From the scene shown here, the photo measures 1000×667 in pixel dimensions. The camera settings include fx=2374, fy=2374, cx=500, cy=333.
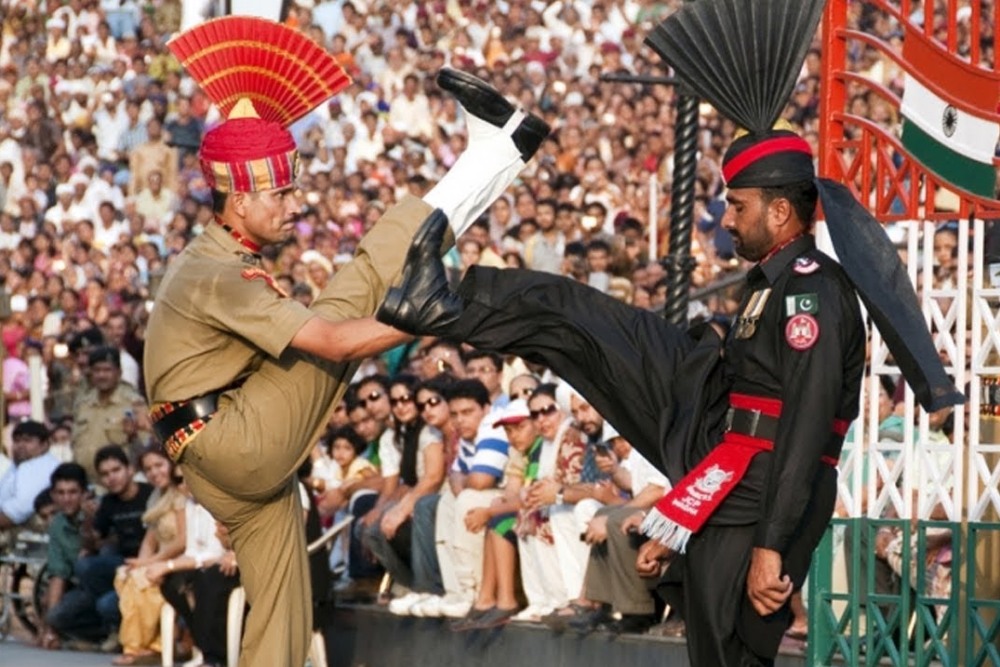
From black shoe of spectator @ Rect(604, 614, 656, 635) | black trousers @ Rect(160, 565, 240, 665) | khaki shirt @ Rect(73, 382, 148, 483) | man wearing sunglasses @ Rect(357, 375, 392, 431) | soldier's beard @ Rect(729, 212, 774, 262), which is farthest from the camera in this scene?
khaki shirt @ Rect(73, 382, 148, 483)

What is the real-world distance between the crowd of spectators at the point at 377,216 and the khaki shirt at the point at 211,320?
12.5ft

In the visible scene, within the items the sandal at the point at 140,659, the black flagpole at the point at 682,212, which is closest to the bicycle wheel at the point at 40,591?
the sandal at the point at 140,659

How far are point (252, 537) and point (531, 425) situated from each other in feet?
15.1

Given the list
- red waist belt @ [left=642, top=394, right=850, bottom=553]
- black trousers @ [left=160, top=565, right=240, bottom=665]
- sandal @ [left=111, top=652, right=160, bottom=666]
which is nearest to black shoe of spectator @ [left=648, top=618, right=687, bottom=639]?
black trousers @ [left=160, top=565, right=240, bottom=665]

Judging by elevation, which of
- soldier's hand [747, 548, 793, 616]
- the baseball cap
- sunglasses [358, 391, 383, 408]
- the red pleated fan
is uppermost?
the red pleated fan

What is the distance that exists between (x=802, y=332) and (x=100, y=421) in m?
11.9

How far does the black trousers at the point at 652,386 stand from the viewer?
7.02m

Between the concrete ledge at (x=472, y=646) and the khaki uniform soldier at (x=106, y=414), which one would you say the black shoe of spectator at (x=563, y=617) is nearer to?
the concrete ledge at (x=472, y=646)

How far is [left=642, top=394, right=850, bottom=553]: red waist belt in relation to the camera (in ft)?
23.1

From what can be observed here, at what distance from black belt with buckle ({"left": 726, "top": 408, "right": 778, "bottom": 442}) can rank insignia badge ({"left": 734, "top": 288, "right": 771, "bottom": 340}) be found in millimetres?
229

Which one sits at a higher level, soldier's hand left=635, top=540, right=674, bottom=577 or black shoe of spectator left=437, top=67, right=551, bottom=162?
black shoe of spectator left=437, top=67, right=551, bottom=162

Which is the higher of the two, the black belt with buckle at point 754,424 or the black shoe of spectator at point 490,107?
the black shoe of spectator at point 490,107

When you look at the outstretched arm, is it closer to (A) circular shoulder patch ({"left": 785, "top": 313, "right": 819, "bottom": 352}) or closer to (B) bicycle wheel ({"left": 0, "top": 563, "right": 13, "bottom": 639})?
(A) circular shoulder patch ({"left": 785, "top": 313, "right": 819, "bottom": 352})

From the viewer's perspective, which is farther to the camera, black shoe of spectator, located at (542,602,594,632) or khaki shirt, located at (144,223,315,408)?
black shoe of spectator, located at (542,602,594,632)
